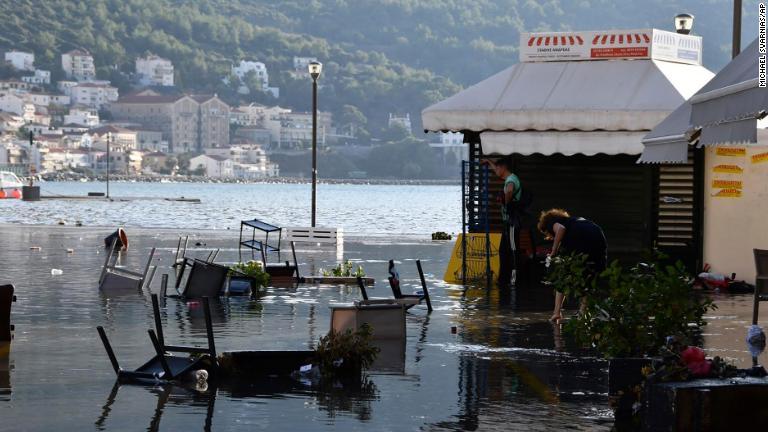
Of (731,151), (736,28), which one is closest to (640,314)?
(731,151)

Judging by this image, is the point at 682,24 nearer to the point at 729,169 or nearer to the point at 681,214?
the point at 681,214

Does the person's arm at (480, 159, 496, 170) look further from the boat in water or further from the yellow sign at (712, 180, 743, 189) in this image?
the boat in water

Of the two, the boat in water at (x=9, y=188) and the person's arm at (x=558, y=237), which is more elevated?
the person's arm at (x=558, y=237)

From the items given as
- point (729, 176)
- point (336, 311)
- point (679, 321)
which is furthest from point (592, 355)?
point (729, 176)

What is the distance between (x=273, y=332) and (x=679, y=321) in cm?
608

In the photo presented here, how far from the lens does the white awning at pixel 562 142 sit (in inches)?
858

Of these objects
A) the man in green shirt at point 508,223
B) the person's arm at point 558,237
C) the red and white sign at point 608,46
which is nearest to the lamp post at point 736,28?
the red and white sign at point 608,46

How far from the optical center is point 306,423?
31.3 ft

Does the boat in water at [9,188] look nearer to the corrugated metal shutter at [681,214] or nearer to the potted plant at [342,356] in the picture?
the corrugated metal shutter at [681,214]

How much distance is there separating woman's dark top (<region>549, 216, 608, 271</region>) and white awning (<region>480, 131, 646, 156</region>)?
6220 millimetres

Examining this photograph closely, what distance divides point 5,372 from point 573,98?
12.8 meters

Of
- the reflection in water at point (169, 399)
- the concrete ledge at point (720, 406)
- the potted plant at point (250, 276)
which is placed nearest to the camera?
the concrete ledge at point (720, 406)

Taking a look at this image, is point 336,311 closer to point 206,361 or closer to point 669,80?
point 206,361

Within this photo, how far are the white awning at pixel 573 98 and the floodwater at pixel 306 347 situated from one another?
284 centimetres
